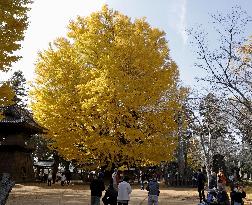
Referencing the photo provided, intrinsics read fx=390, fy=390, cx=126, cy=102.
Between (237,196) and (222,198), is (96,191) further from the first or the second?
(237,196)

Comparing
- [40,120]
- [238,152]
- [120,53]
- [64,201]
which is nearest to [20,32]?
[64,201]

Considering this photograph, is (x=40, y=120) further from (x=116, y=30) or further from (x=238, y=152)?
(x=238, y=152)

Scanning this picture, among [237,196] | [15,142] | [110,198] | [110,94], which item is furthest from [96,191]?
[15,142]

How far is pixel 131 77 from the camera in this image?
2520 cm

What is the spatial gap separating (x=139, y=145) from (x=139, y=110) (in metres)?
2.36

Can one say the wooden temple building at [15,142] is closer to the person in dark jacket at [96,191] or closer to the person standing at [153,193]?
the person in dark jacket at [96,191]

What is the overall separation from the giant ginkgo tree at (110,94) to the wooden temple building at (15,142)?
3302 mm

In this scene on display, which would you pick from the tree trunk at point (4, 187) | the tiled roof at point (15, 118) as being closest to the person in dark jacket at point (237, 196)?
the tree trunk at point (4, 187)

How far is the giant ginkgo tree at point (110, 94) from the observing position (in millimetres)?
24203

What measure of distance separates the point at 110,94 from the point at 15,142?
10067 mm

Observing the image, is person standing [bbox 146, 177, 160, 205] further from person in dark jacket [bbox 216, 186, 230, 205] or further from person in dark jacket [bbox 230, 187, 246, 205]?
person in dark jacket [bbox 230, 187, 246, 205]

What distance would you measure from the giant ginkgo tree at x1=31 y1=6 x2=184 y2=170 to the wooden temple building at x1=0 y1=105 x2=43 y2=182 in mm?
3302

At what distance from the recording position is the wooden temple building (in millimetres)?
29391

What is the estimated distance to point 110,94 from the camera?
24.0 meters
